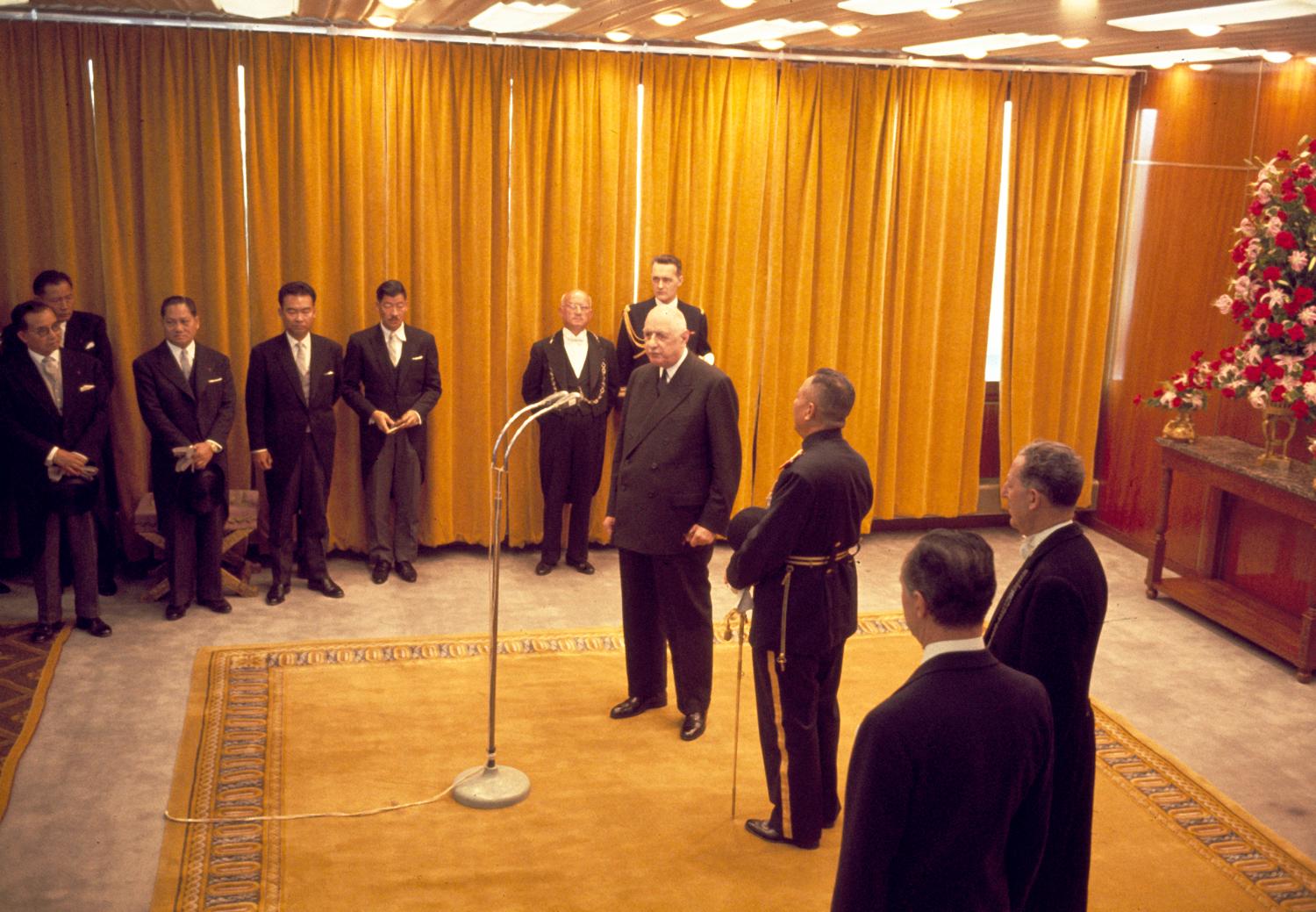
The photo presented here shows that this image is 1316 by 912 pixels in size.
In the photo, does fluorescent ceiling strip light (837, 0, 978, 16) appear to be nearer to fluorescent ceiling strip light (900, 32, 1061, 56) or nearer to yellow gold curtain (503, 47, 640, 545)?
fluorescent ceiling strip light (900, 32, 1061, 56)

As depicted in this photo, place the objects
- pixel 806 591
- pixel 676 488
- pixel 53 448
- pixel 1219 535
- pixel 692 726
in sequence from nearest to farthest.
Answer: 1. pixel 806 591
2. pixel 676 488
3. pixel 692 726
4. pixel 53 448
5. pixel 1219 535

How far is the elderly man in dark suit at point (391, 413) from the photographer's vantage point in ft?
21.5

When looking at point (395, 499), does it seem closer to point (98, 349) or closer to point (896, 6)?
point (98, 349)

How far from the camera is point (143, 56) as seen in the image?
6352mm

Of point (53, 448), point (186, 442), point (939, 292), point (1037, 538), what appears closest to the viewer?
point (1037, 538)

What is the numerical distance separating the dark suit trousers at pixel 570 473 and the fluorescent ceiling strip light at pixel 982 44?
265cm

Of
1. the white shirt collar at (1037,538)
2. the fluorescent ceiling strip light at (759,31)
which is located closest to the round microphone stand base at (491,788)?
the white shirt collar at (1037,538)

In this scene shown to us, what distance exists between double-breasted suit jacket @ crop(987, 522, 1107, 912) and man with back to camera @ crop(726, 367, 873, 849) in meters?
0.84

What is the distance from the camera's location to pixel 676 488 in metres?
4.71

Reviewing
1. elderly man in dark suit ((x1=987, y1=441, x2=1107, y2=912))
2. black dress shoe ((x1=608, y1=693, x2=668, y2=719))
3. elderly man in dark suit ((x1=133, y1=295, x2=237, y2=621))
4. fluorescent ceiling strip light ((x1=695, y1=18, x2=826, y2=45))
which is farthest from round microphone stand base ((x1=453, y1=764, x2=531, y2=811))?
fluorescent ceiling strip light ((x1=695, y1=18, x2=826, y2=45))

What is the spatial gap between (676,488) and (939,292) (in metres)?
3.47

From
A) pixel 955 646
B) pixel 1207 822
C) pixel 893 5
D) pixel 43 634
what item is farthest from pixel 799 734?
pixel 43 634

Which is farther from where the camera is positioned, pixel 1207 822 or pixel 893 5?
pixel 893 5

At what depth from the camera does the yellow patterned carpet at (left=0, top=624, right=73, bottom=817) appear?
4.62 metres
